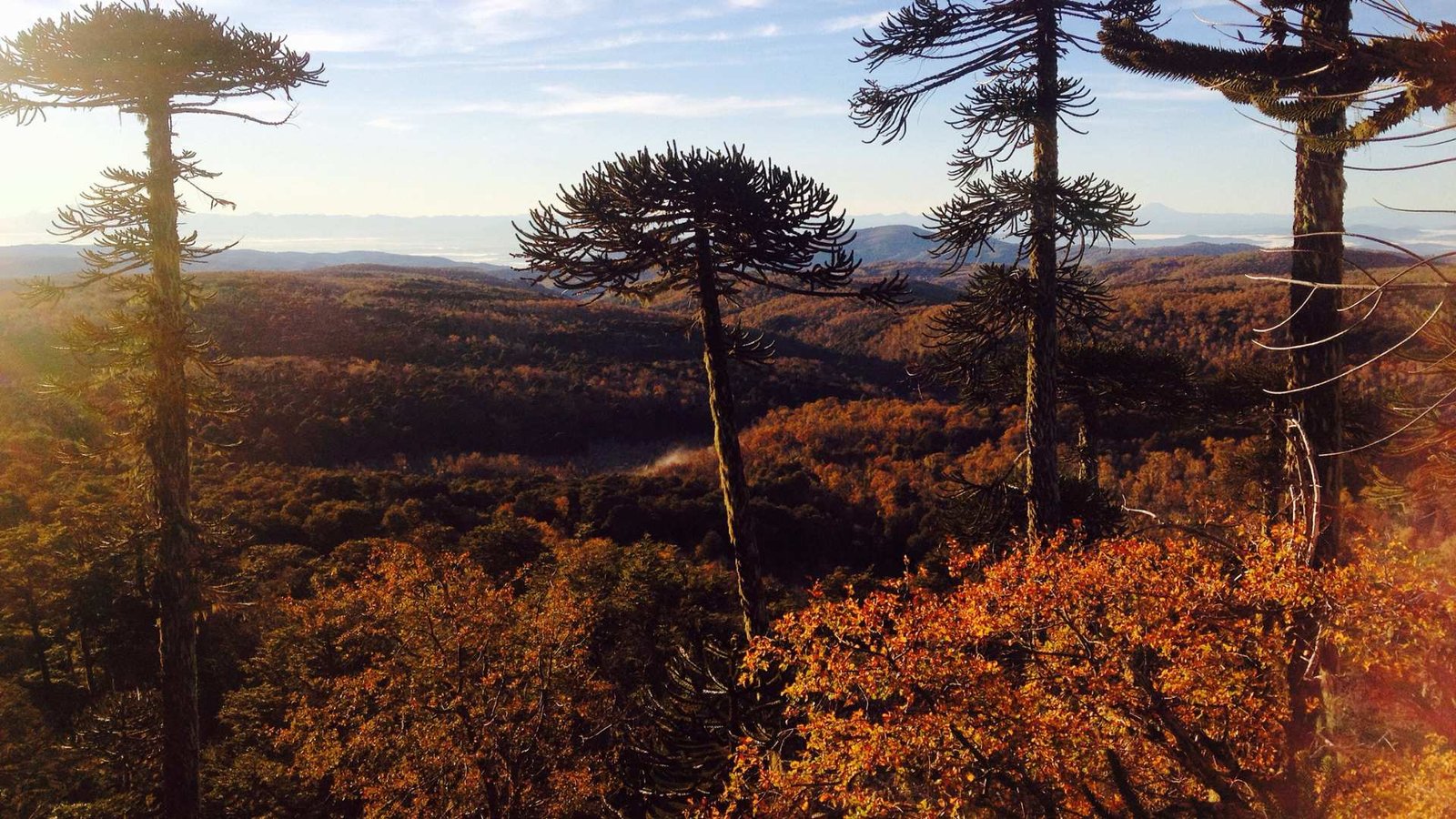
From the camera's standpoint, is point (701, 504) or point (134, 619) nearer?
point (134, 619)

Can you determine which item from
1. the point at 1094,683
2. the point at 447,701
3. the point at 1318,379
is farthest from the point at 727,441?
the point at 447,701

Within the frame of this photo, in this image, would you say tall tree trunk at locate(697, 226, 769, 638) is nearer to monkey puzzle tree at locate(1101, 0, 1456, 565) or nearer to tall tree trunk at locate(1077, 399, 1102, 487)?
monkey puzzle tree at locate(1101, 0, 1456, 565)

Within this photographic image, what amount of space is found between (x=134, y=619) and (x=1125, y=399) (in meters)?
24.0

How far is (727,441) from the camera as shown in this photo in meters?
10.7

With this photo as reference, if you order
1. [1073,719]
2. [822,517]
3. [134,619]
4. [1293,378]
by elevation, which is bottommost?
[822,517]

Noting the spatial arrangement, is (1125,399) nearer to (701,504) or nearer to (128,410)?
(128,410)

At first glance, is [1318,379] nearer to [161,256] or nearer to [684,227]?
[684,227]

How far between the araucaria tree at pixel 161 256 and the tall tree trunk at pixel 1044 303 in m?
11.7

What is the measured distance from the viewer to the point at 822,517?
35.0m

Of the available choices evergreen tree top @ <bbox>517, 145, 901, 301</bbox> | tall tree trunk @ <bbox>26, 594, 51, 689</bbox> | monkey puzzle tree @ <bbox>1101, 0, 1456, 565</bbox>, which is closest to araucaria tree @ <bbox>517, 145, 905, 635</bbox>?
evergreen tree top @ <bbox>517, 145, 901, 301</bbox>

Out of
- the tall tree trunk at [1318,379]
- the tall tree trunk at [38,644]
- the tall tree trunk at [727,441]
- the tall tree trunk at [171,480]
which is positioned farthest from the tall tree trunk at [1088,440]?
the tall tree trunk at [38,644]

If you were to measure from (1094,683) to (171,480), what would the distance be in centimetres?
1281

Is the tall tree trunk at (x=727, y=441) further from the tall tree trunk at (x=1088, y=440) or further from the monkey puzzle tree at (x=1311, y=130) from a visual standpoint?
the tall tree trunk at (x=1088, y=440)

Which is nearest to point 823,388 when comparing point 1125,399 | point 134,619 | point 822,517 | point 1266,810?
point 822,517
